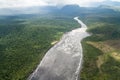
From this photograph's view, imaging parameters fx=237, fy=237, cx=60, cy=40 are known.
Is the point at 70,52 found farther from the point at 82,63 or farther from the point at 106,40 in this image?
the point at 106,40

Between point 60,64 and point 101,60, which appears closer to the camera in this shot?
point 60,64

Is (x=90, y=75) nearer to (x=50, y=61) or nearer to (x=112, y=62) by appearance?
(x=112, y=62)

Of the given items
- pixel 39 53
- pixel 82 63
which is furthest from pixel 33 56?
pixel 82 63

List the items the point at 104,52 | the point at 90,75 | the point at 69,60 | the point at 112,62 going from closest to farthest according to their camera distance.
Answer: the point at 90,75 < the point at 112,62 < the point at 69,60 < the point at 104,52

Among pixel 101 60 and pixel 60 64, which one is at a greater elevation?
pixel 60 64

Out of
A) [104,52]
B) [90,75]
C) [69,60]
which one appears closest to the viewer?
[90,75]

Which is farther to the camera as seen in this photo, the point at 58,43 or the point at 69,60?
the point at 58,43
